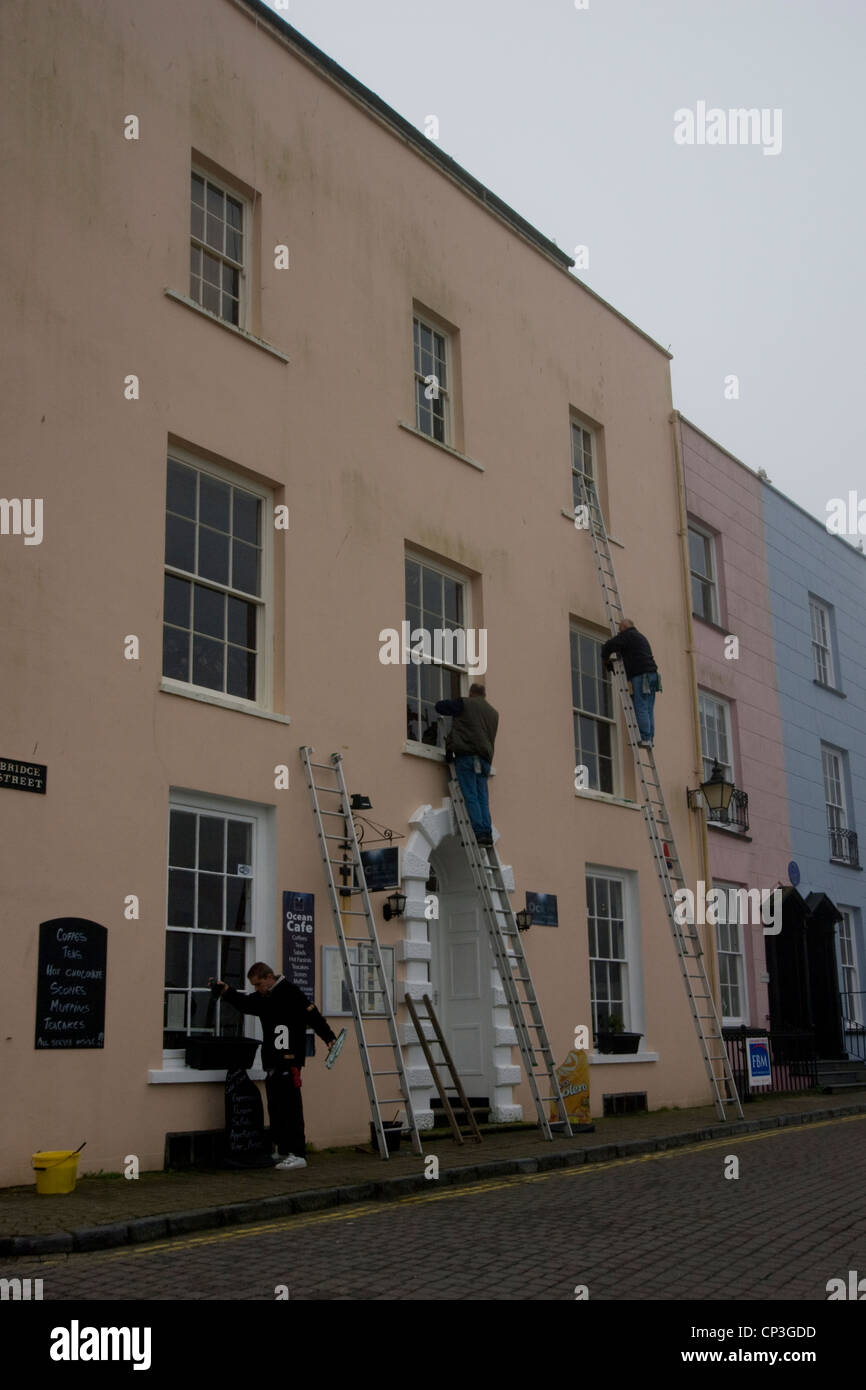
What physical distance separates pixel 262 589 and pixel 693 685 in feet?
30.5

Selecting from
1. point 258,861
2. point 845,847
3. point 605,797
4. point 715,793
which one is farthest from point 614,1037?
point 845,847

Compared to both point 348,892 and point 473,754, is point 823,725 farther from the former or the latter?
point 348,892

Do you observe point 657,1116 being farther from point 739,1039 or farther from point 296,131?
point 296,131

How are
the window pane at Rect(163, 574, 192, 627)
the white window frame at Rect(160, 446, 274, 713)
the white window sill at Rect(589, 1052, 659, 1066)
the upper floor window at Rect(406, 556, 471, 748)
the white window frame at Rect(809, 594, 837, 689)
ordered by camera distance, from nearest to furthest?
1. the window pane at Rect(163, 574, 192, 627)
2. the white window frame at Rect(160, 446, 274, 713)
3. the upper floor window at Rect(406, 556, 471, 748)
4. the white window sill at Rect(589, 1052, 659, 1066)
5. the white window frame at Rect(809, 594, 837, 689)

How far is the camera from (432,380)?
17.0m

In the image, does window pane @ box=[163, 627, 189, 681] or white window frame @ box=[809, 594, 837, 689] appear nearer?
window pane @ box=[163, 627, 189, 681]

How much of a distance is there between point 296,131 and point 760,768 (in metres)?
13.2

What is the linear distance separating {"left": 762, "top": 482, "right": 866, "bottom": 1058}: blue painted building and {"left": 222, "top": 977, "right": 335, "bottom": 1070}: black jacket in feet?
43.9

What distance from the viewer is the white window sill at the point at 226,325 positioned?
1305cm

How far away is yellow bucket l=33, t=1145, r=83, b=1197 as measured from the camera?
31.4 ft

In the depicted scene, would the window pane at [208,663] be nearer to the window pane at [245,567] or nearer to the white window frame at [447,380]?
the window pane at [245,567]

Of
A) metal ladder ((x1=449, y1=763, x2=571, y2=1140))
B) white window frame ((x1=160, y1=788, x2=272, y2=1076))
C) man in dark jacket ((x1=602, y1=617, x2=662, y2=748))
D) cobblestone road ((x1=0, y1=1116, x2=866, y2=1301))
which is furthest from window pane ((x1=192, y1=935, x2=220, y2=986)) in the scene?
man in dark jacket ((x1=602, y1=617, x2=662, y2=748))

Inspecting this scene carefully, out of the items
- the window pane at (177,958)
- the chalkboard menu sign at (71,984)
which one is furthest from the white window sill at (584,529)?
the chalkboard menu sign at (71,984)

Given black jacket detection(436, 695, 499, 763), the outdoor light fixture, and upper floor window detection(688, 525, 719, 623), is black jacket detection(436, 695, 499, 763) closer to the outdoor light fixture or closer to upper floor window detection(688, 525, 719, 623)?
the outdoor light fixture
